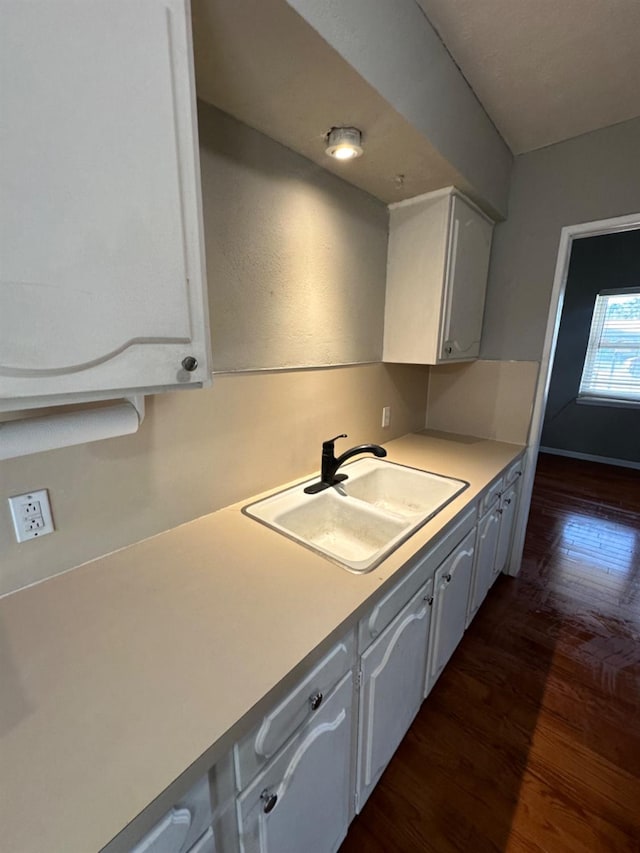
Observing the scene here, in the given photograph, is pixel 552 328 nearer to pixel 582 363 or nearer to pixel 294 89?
pixel 294 89

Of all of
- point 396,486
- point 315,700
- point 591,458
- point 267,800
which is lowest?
point 591,458

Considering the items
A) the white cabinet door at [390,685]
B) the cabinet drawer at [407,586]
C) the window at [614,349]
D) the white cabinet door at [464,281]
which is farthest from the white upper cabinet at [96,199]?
the window at [614,349]

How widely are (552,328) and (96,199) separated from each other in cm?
209

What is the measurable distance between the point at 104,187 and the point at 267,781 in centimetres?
109

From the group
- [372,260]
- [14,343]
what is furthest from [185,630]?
[372,260]

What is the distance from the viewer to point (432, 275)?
1657 millimetres

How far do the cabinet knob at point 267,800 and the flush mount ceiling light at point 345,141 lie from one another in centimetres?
166

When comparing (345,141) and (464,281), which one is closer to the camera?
(345,141)

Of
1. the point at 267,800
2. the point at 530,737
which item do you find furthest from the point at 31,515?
the point at 530,737

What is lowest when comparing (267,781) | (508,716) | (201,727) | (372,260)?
(508,716)

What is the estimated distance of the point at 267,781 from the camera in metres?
0.68

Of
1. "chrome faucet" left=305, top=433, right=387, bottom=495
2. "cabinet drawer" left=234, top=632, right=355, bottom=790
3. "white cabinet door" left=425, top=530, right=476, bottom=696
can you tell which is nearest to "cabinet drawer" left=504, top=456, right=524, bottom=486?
"white cabinet door" left=425, top=530, right=476, bottom=696

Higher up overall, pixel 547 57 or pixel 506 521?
pixel 547 57

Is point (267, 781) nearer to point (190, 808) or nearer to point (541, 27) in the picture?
point (190, 808)
